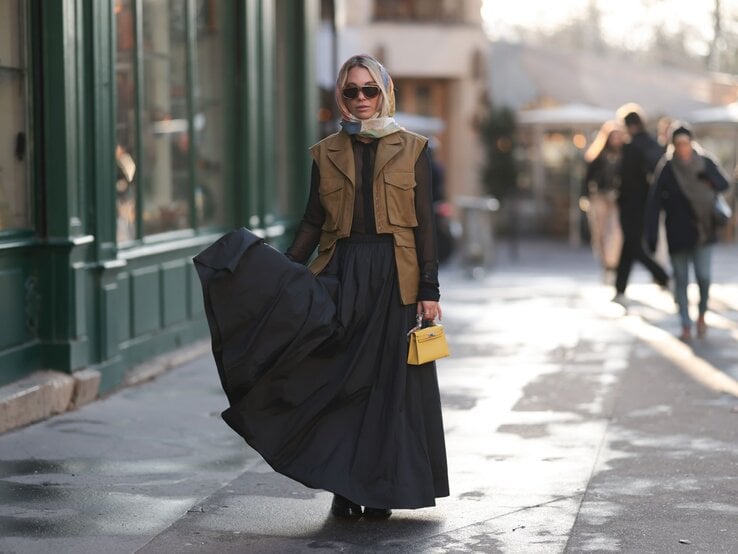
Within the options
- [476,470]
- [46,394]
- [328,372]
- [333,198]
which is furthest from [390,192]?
[46,394]

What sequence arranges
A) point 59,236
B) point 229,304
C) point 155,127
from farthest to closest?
point 155,127 < point 59,236 < point 229,304

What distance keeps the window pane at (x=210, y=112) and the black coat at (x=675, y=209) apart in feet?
11.5

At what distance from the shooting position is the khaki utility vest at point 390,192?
637 centimetres

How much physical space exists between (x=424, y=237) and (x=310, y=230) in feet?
1.66

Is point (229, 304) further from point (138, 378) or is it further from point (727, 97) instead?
point (727, 97)

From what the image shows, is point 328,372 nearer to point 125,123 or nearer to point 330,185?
point 330,185

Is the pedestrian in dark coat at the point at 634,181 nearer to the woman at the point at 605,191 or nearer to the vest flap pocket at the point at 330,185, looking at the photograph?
the woman at the point at 605,191

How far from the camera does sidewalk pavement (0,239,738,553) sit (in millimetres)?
6105

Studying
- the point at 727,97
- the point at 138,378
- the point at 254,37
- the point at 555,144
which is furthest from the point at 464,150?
the point at 138,378

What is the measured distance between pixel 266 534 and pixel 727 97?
90.2 feet

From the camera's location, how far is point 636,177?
1586cm

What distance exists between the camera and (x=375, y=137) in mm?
6352

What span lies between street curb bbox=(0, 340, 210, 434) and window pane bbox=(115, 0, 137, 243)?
107 centimetres

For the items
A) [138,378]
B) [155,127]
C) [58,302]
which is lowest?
[138,378]
